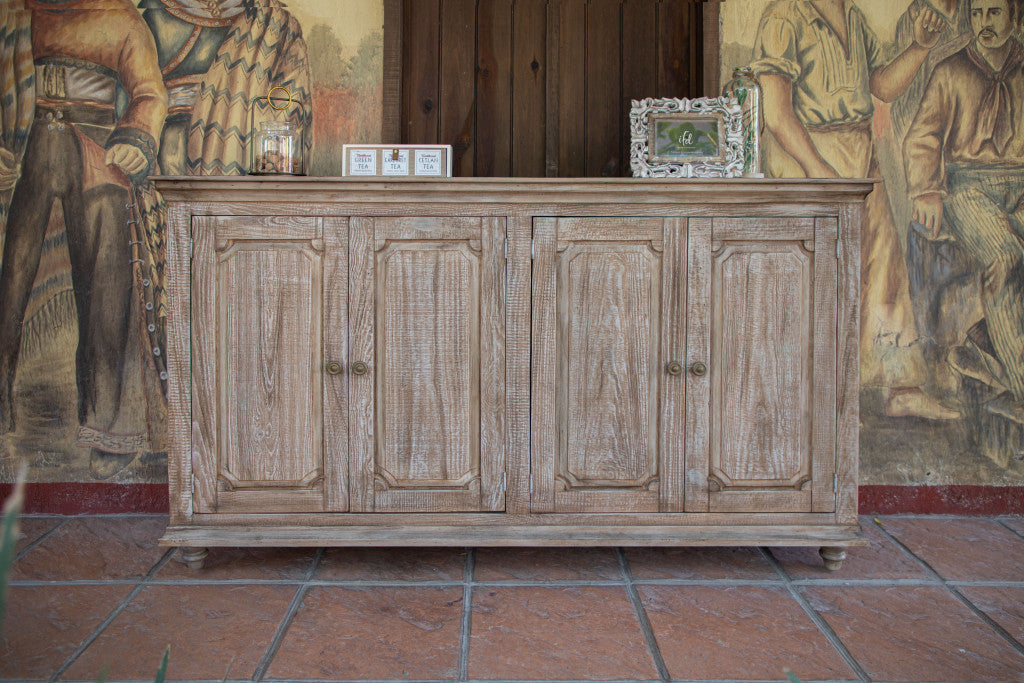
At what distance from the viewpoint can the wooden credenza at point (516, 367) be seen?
2.44 meters

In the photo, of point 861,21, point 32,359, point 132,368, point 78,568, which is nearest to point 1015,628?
point 861,21

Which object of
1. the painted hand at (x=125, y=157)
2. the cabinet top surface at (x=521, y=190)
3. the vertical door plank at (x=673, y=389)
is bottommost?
the vertical door plank at (x=673, y=389)

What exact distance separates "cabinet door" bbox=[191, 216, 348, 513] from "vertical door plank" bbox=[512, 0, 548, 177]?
1.04 metres

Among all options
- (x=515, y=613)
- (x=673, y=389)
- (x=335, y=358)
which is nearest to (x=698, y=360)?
(x=673, y=389)

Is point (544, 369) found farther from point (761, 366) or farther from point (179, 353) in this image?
point (179, 353)

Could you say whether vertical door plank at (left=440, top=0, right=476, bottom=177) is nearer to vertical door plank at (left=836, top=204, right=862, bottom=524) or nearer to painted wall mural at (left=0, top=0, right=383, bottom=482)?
painted wall mural at (left=0, top=0, right=383, bottom=482)

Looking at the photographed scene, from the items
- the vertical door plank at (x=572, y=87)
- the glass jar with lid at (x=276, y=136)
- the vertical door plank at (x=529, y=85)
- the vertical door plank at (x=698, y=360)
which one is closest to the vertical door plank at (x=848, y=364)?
the vertical door plank at (x=698, y=360)

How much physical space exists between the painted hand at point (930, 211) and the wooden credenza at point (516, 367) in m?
0.89

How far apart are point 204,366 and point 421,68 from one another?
5.16ft

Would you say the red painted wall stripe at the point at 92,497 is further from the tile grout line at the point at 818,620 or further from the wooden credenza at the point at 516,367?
the tile grout line at the point at 818,620

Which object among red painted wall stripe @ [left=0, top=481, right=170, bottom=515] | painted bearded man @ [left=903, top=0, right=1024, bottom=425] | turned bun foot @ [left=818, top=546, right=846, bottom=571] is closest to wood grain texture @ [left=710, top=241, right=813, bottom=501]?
turned bun foot @ [left=818, top=546, right=846, bottom=571]

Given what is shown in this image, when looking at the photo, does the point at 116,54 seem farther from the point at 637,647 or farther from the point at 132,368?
the point at 637,647

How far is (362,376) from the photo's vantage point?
8.09 feet

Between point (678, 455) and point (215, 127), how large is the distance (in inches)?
90.9
